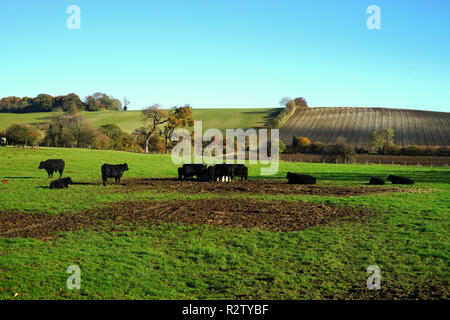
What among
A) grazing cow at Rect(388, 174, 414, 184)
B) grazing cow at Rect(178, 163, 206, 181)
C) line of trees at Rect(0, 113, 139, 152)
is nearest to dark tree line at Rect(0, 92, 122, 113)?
line of trees at Rect(0, 113, 139, 152)

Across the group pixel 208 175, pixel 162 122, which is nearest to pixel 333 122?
pixel 162 122

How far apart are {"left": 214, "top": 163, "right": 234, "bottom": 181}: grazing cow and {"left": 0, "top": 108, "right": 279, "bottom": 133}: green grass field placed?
79.9m

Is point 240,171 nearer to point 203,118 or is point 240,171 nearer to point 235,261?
point 235,261

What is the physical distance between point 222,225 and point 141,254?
4014 mm

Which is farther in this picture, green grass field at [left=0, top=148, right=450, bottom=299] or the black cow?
the black cow

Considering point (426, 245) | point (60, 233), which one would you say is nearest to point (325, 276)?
point (426, 245)

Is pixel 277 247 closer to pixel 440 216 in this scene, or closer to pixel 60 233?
pixel 60 233

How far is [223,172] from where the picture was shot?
27953 millimetres

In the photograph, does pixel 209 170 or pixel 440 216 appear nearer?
pixel 440 216

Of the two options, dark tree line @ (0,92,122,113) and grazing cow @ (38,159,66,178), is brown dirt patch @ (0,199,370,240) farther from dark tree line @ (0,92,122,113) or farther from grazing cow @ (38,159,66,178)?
dark tree line @ (0,92,122,113)

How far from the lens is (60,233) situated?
11406mm

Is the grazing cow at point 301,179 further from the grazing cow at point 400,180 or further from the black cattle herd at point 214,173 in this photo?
the grazing cow at point 400,180

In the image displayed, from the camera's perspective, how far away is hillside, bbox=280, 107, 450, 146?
277 ft

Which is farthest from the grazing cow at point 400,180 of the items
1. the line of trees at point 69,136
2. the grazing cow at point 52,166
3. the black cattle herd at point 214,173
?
the line of trees at point 69,136
